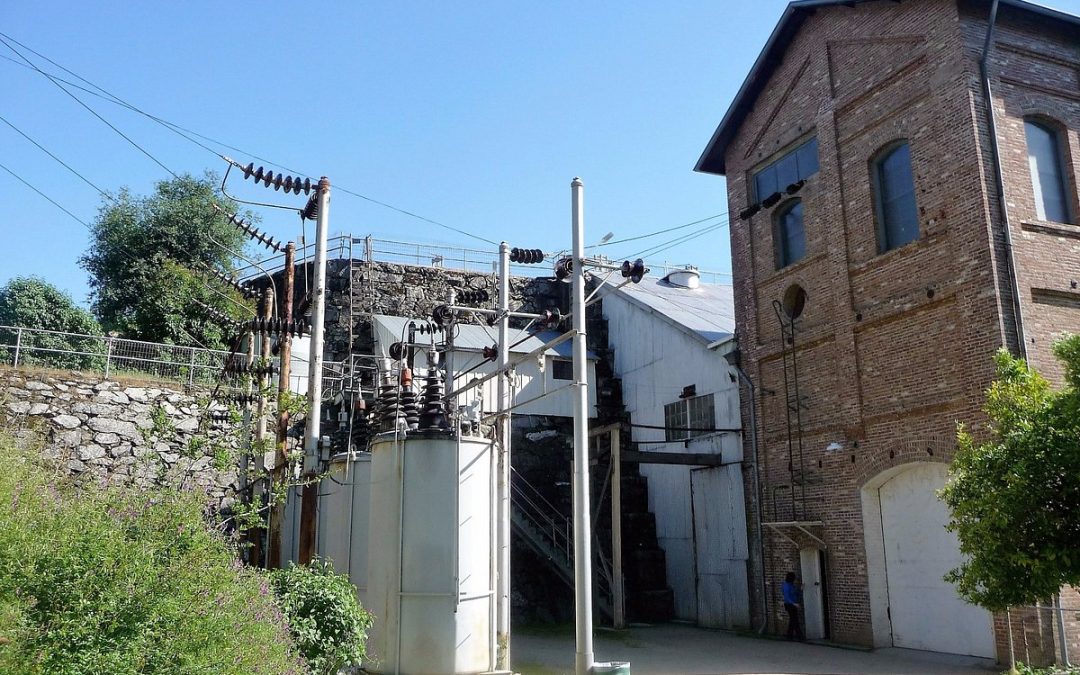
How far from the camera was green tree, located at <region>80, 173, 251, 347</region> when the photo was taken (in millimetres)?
32000

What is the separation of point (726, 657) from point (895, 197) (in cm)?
1043

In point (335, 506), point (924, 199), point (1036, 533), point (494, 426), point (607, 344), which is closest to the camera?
point (1036, 533)

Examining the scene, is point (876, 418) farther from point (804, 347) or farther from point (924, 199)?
point (924, 199)

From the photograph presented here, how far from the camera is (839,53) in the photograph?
21.3 metres

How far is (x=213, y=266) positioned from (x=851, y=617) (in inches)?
999

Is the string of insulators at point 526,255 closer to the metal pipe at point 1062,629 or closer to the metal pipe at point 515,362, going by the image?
the metal pipe at point 515,362

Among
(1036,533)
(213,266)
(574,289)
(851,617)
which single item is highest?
(213,266)

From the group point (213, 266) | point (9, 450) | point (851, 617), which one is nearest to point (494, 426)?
point (9, 450)

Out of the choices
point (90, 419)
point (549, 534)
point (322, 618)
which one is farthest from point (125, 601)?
point (549, 534)

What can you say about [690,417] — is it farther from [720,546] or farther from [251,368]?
[251,368]

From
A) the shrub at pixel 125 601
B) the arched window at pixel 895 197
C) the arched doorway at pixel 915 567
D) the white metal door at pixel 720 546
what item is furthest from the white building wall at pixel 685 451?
the shrub at pixel 125 601

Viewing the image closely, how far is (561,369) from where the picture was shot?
3123cm

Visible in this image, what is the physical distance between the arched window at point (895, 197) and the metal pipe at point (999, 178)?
180 centimetres

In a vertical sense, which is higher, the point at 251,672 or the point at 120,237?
the point at 120,237
